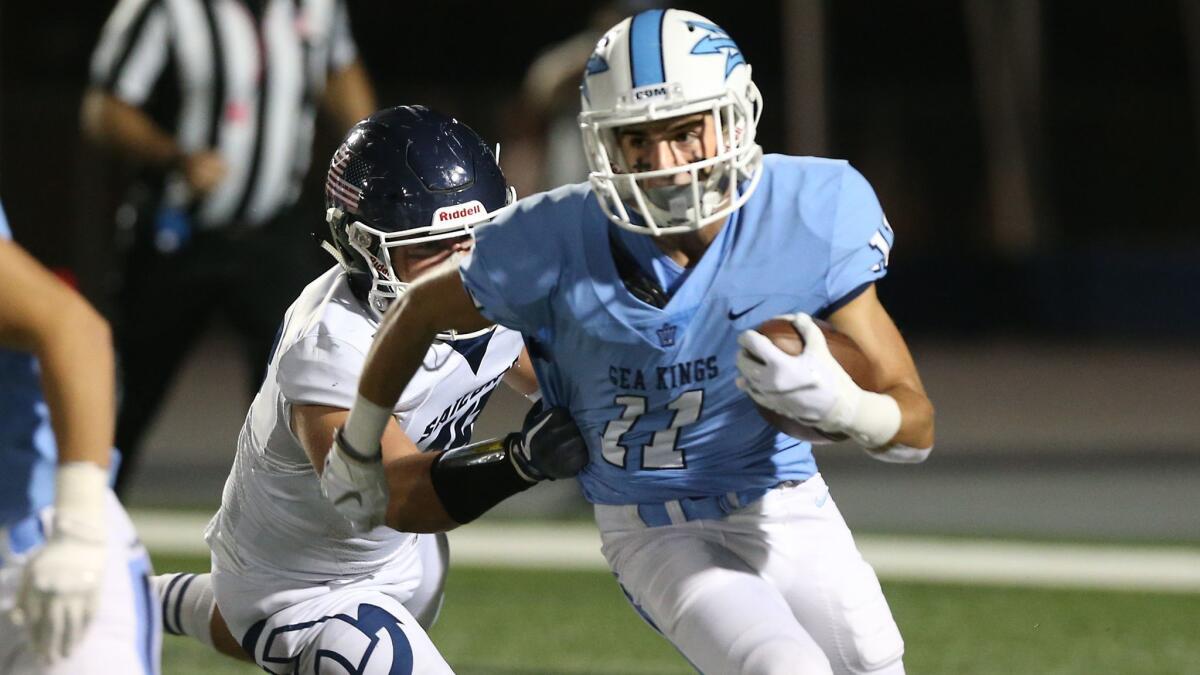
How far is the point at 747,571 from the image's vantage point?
128 inches

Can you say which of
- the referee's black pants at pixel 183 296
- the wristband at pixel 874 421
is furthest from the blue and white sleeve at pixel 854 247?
the referee's black pants at pixel 183 296

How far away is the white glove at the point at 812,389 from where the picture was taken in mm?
2824

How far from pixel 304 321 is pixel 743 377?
→ 0.95 meters

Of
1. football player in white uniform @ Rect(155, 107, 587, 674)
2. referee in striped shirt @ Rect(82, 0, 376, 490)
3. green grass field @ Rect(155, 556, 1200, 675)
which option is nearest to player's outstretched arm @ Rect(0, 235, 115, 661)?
football player in white uniform @ Rect(155, 107, 587, 674)

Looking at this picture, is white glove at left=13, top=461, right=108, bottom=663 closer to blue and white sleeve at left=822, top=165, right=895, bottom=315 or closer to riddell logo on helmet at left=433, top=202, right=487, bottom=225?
riddell logo on helmet at left=433, top=202, right=487, bottom=225

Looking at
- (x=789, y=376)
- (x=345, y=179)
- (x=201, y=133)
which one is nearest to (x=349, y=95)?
(x=201, y=133)

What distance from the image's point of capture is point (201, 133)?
6008 mm

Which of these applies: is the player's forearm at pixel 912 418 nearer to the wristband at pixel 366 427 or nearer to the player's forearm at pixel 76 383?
the wristband at pixel 366 427

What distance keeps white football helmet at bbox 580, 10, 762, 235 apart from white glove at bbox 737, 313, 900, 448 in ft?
0.96

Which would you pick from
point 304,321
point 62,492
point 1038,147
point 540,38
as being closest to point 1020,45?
point 1038,147

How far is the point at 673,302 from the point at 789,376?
402 mm

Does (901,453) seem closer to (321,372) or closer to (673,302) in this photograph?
(673,302)

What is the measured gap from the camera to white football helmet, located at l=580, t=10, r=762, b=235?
312cm

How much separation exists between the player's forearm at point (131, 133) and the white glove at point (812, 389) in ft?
11.1
